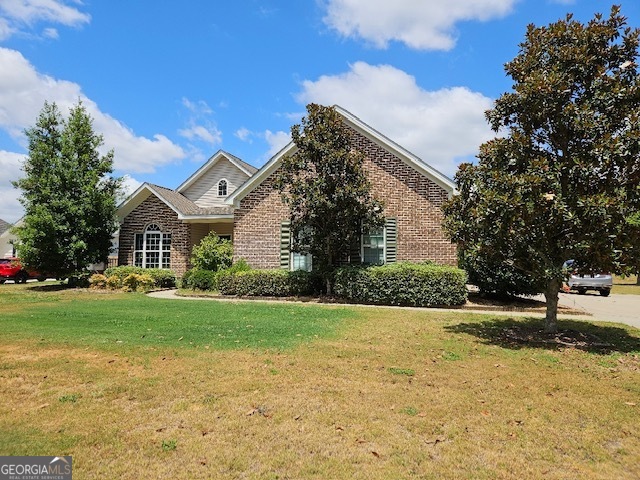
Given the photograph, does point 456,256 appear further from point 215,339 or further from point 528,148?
point 215,339

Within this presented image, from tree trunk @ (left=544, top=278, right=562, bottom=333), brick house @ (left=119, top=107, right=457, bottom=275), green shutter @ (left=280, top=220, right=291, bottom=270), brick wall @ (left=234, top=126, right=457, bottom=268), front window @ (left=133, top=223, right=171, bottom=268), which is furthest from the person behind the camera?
front window @ (left=133, top=223, right=171, bottom=268)

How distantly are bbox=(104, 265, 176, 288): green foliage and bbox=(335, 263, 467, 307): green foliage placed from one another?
32.8ft

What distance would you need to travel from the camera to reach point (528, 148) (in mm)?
8891

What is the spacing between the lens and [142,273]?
2012cm

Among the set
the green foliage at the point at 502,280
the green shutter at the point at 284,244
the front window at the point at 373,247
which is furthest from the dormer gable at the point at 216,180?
the green foliage at the point at 502,280

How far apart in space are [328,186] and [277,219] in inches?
166

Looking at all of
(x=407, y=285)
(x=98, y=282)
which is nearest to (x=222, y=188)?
(x=98, y=282)

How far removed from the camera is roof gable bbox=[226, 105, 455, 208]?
57.3ft

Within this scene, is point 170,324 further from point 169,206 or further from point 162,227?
point 162,227

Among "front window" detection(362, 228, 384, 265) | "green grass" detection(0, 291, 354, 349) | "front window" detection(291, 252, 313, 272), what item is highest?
"front window" detection(362, 228, 384, 265)

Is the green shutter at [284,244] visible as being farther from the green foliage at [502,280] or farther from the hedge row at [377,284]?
the green foliage at [502,280]

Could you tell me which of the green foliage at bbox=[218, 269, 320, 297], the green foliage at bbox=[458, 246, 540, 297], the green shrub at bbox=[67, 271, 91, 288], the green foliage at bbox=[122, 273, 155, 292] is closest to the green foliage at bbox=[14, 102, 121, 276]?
the green shrub at bbox=[67, 271, 91, 288]

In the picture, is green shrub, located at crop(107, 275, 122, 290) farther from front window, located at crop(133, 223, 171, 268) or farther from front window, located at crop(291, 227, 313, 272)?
front window, located at crop(291, 227, 313, 272)

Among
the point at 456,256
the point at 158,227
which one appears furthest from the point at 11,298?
the point at 456,256
